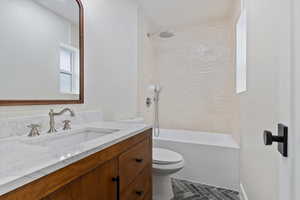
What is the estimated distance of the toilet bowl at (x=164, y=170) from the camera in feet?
5.44

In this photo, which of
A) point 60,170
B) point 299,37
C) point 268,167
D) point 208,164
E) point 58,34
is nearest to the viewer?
point 299,37

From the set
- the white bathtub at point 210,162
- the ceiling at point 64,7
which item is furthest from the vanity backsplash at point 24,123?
the white bathtub at point 210,162

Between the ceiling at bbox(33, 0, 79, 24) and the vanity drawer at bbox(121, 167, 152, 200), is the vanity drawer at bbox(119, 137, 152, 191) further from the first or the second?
the ceiling at bbox(33, 0, 79, 24)

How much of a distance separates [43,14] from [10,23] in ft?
0.80

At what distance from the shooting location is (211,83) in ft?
9.98

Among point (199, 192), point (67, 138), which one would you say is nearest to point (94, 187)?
point (67, 138)

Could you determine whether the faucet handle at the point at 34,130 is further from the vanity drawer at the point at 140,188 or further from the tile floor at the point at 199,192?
the tile floor at the point at 199,192

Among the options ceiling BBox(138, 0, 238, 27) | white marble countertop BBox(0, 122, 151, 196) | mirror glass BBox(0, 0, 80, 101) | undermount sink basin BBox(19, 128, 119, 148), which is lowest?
undermount sink basin BBox(19, 128, 119, 148)

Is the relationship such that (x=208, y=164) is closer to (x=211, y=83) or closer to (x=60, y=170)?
(x=211, y=83)

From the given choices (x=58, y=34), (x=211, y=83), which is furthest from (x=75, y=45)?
(x=211, y=83)

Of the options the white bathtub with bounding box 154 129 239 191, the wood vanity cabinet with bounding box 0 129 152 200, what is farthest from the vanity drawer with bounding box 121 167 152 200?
the white bathtub with bounding box 154 129 239 191

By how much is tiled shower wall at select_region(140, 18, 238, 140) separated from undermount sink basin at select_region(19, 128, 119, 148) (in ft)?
4.61

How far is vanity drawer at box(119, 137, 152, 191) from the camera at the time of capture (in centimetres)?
98

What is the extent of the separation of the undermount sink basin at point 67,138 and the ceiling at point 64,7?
0.89m
